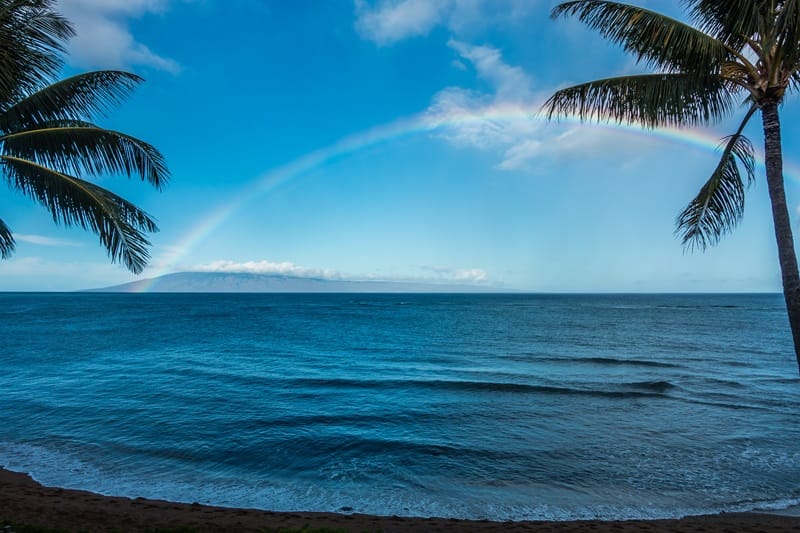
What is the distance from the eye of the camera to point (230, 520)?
23.9ft

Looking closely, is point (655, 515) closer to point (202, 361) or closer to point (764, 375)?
point (764, 375)

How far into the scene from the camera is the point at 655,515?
845 cm

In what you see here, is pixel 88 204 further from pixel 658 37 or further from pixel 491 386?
pixel 491 386

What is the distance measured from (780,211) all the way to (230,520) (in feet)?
31.3

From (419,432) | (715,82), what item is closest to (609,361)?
(419,432)

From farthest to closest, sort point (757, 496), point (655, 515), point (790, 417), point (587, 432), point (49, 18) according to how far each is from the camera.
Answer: point (790, 417)
point (587, 432)
point (757, 496)
point (655, 515)
point (49, 18)

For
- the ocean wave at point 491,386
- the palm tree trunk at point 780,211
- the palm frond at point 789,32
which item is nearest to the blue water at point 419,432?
the ocean wave at point 491,386

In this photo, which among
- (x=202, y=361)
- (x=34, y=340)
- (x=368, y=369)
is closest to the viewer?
(x=368, y=369)

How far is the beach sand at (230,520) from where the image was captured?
686 centimetres

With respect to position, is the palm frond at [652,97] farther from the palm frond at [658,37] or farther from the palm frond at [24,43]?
the palm frond at [24,43]

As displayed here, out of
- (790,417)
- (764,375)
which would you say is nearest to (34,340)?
(790,417)

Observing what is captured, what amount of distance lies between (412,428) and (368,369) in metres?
12.1

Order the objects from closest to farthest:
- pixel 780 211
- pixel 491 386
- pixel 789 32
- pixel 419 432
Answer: pixel 789 32 → pixel 780 211 → pixel 419 432 → pixel 491 386

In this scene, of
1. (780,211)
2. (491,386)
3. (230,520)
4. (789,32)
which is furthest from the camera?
(491,386)
